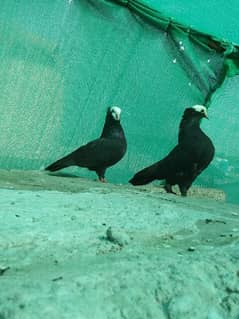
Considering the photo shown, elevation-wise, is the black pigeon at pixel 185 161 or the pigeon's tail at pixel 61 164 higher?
the black pigeon at pixel 185 161

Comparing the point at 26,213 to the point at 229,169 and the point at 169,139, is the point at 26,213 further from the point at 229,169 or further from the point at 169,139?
the point at 229,169

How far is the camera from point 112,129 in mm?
6039

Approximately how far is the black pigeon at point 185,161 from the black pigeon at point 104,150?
1.30 feet

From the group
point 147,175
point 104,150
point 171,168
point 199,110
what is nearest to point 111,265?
point 171,168

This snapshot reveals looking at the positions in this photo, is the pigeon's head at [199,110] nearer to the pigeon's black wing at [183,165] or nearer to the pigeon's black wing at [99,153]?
the pigeon's black wing at [183,165]

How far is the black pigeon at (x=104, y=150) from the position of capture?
5754mm

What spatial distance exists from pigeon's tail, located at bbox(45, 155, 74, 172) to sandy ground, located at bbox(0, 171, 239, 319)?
10.8ft

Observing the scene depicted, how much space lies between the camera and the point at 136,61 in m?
6.13

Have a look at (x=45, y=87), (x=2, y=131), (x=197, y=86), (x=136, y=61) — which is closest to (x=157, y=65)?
(x=136, y=61)

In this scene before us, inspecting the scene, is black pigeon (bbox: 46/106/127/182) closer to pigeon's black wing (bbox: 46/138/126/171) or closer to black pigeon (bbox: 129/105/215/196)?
pigeon's black wing (bbox: 46/138/126/171)

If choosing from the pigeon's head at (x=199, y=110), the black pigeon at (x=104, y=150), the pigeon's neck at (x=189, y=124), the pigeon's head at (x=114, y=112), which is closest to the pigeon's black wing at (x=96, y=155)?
the black pigeon at (x=104, y=150)

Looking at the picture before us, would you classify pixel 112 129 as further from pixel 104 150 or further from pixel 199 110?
pixel 199 110

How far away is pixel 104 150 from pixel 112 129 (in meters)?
0.28

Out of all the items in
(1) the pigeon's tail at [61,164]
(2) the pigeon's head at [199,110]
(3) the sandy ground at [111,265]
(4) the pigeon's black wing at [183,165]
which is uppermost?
(3) the sandy ground at [111,265]
